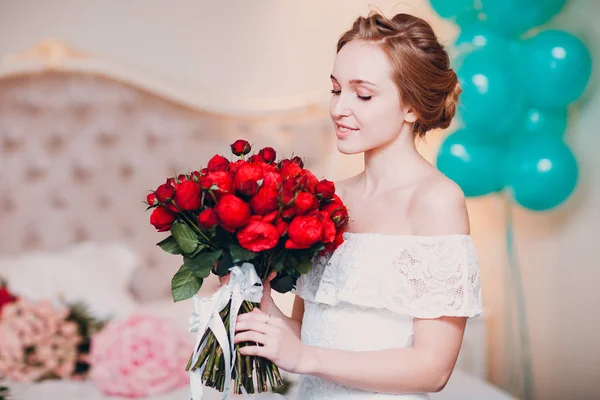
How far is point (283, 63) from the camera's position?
3.53 m

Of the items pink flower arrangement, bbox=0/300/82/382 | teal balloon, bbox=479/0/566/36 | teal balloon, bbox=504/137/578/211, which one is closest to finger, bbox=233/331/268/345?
pink flower arrangement, bbox=0/300/82/382

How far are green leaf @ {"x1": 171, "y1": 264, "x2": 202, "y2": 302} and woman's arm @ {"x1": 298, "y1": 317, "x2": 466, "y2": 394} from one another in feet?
0.86

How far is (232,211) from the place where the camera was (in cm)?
124

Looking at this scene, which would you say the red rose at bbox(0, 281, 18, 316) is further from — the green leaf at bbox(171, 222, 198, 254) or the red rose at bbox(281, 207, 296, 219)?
the red rose at bbox(281, 207, 296, 219)

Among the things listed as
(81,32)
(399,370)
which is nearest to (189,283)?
(399,370)

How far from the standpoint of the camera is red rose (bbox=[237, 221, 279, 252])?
49.2 inches

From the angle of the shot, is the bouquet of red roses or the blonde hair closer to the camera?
the bouquet of red roses

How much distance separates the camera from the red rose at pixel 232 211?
1241 millimetres

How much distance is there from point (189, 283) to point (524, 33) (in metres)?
2.49

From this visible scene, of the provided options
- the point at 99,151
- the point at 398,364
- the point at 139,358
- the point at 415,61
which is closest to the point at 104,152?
the point at 99,151

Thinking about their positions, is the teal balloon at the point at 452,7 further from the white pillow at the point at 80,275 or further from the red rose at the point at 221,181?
the red rose at the point at 221,181

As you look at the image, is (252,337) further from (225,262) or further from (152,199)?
(152,199)

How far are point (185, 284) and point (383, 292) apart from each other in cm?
42

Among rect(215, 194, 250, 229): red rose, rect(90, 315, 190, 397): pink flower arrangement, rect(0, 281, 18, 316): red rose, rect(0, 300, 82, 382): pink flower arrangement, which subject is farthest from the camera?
rect(0, 281, 18, 316): red rose
